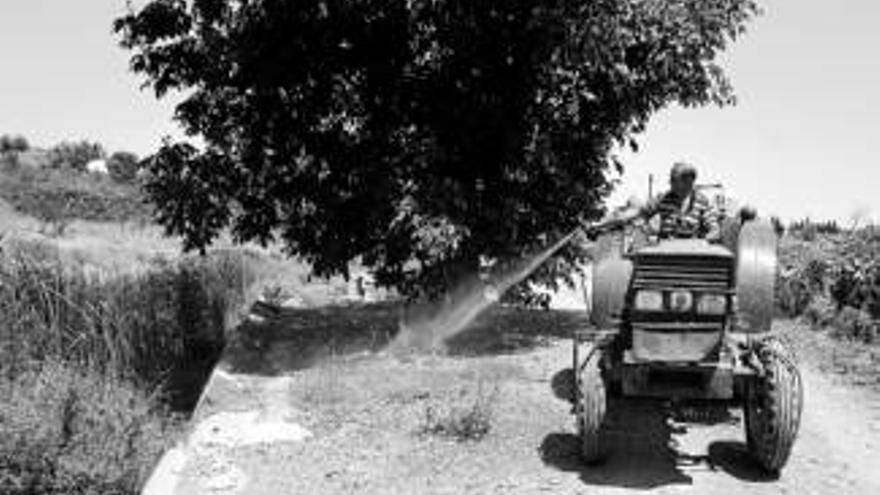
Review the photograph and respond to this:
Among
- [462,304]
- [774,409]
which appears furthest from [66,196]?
[774,409]

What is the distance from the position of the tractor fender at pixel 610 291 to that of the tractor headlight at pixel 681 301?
55 centimetres

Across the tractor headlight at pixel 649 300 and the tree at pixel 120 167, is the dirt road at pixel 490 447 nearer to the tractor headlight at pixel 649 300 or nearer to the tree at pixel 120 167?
the tractor headlight at pixel 649 300

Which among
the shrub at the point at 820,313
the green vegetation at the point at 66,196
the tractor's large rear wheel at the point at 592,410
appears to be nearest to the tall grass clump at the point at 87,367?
the tractor's large rear wheel at the point at 592,410

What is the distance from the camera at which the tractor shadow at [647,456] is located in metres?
8.35

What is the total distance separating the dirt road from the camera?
27.3ft

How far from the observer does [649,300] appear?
8.26 metres

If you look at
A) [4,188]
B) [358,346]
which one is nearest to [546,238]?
[358,346]

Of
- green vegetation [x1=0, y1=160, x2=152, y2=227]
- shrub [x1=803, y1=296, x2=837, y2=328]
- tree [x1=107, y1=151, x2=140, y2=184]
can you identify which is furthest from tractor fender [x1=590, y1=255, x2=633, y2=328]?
tree [x1=107, y1=151, x2=140, y2=184]

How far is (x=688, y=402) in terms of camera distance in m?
8.68

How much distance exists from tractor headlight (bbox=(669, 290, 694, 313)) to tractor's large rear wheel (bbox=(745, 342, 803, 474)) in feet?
2.11

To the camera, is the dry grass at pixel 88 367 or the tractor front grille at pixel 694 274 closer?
the tractor front grille at pixel 694 274

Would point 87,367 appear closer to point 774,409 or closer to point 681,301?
point 681,301

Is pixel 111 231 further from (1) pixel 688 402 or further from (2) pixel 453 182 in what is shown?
(1) pixel 688 402

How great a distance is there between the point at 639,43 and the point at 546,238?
273 cm
